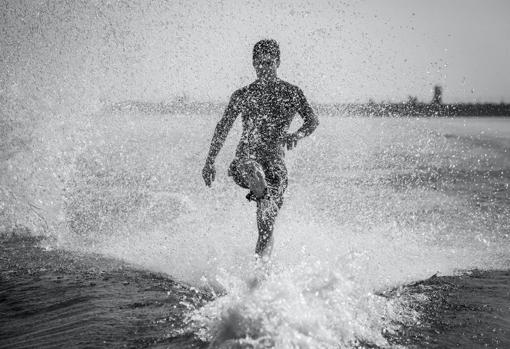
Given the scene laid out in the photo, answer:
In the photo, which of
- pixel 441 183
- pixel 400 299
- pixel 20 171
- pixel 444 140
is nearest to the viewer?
pixel 400 299

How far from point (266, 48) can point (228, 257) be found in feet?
8.87

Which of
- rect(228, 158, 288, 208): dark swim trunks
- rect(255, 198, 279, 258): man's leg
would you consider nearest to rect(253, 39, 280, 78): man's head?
rect(228, 158, 288, 208): dark swim trunks

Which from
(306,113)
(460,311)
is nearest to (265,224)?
(306,113)

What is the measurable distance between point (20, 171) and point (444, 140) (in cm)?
3342

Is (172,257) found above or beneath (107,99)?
beneath

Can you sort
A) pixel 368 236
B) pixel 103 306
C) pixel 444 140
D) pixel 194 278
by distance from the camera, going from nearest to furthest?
pixel 103 306 < pixel 194 278 < pixel 368 236 < pixel 444 140

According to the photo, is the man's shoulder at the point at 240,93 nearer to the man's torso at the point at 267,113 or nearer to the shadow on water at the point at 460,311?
the man's torso at the point at 267,113

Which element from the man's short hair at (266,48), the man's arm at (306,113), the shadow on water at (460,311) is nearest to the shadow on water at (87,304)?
the shadow on water at (460,311)

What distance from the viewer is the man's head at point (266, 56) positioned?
4.83 m

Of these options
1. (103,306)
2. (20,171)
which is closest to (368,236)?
(103,306)

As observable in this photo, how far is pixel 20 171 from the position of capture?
28.0 feet

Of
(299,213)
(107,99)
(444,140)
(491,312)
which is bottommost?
(444,140)

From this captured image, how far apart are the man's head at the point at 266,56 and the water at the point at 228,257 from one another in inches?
78.7

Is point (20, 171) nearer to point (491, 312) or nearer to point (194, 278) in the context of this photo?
point (194, 278)
